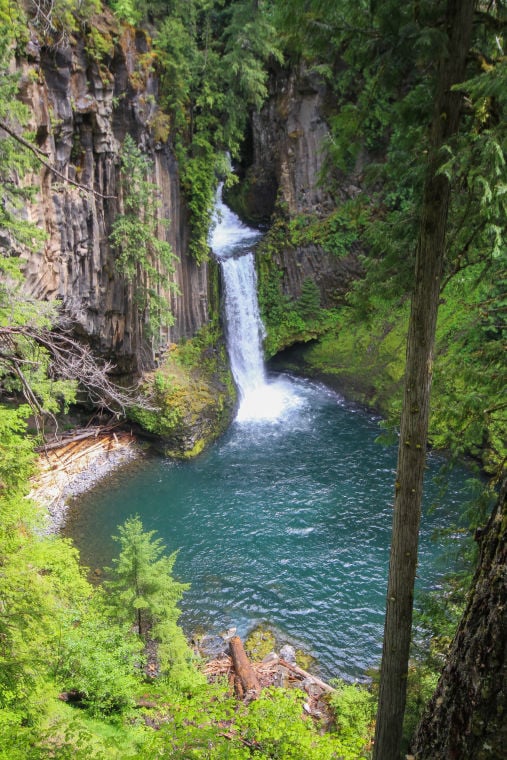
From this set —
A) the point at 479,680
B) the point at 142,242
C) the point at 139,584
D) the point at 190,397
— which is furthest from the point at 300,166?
the point at 479,680

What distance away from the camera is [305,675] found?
29.8ft

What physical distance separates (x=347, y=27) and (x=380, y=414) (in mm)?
16623

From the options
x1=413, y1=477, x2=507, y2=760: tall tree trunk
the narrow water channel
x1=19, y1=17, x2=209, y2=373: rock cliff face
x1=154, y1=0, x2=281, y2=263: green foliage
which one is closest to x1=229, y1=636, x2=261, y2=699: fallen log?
the narrow water channel

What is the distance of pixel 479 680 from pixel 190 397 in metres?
15.5

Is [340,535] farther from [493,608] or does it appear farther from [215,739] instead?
[493,608]

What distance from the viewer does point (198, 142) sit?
17344 millimetres

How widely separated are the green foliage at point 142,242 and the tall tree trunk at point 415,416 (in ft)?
40.4

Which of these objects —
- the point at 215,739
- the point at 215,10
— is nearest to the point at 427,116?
the point at 215,739

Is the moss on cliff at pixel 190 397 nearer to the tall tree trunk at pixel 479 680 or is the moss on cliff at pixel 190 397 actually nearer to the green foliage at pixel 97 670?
the green foliage at pixel 97 670

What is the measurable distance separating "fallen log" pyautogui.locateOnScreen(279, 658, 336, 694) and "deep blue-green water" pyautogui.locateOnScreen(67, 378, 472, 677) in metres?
0.43

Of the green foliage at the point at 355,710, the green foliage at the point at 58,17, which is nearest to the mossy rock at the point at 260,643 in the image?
the green foliage at the point at 355,710

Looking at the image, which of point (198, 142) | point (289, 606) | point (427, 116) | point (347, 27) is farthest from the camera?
point (198, 142)

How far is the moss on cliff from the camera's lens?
1703 centimetres

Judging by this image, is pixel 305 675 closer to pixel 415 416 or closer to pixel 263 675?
pixel 263 675
